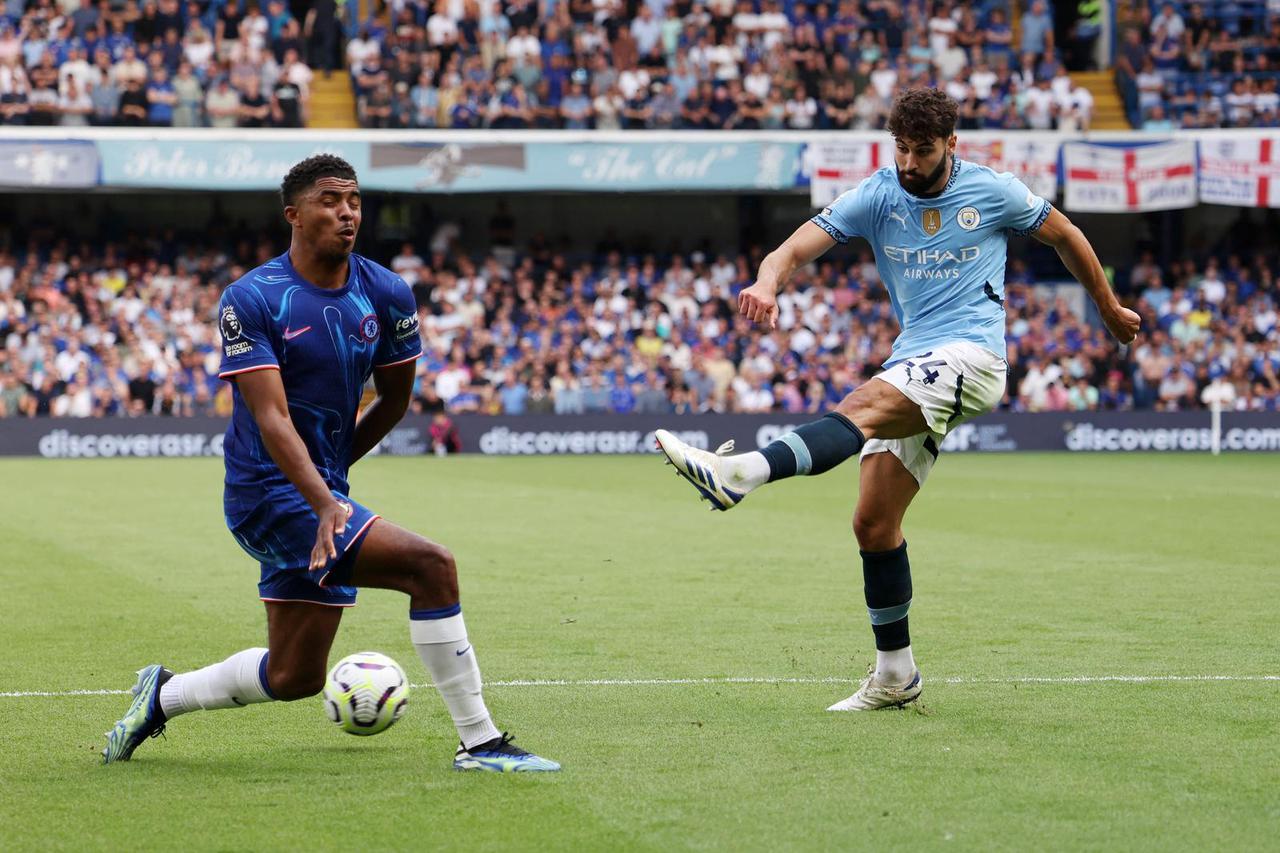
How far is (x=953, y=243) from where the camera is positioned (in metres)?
6.95

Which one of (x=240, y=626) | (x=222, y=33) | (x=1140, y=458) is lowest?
(x=1140, y=458)

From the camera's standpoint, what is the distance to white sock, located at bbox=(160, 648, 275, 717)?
6.07 m

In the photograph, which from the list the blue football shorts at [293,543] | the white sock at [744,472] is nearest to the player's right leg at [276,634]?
the blue football shorts at [293,543]

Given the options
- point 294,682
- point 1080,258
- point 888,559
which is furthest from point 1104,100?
point 294,682

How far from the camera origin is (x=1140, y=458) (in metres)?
28.5

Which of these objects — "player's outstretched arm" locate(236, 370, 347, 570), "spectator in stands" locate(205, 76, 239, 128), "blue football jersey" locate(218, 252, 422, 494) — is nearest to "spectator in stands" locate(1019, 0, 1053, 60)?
"spectator in stands" locate(205, 76, 239, 128)

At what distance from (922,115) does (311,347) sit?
2.56 metres

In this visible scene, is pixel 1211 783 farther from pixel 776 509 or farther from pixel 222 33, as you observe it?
pixel 222 33

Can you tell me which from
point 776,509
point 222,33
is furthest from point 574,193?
point 776,509

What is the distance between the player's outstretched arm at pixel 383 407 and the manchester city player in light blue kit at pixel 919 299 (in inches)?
55.9

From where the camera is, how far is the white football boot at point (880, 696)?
23.0ft

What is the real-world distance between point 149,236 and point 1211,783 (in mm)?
31654

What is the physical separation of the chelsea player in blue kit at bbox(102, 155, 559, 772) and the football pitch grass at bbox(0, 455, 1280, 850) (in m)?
0.33

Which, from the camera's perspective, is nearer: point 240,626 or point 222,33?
point 240,626
